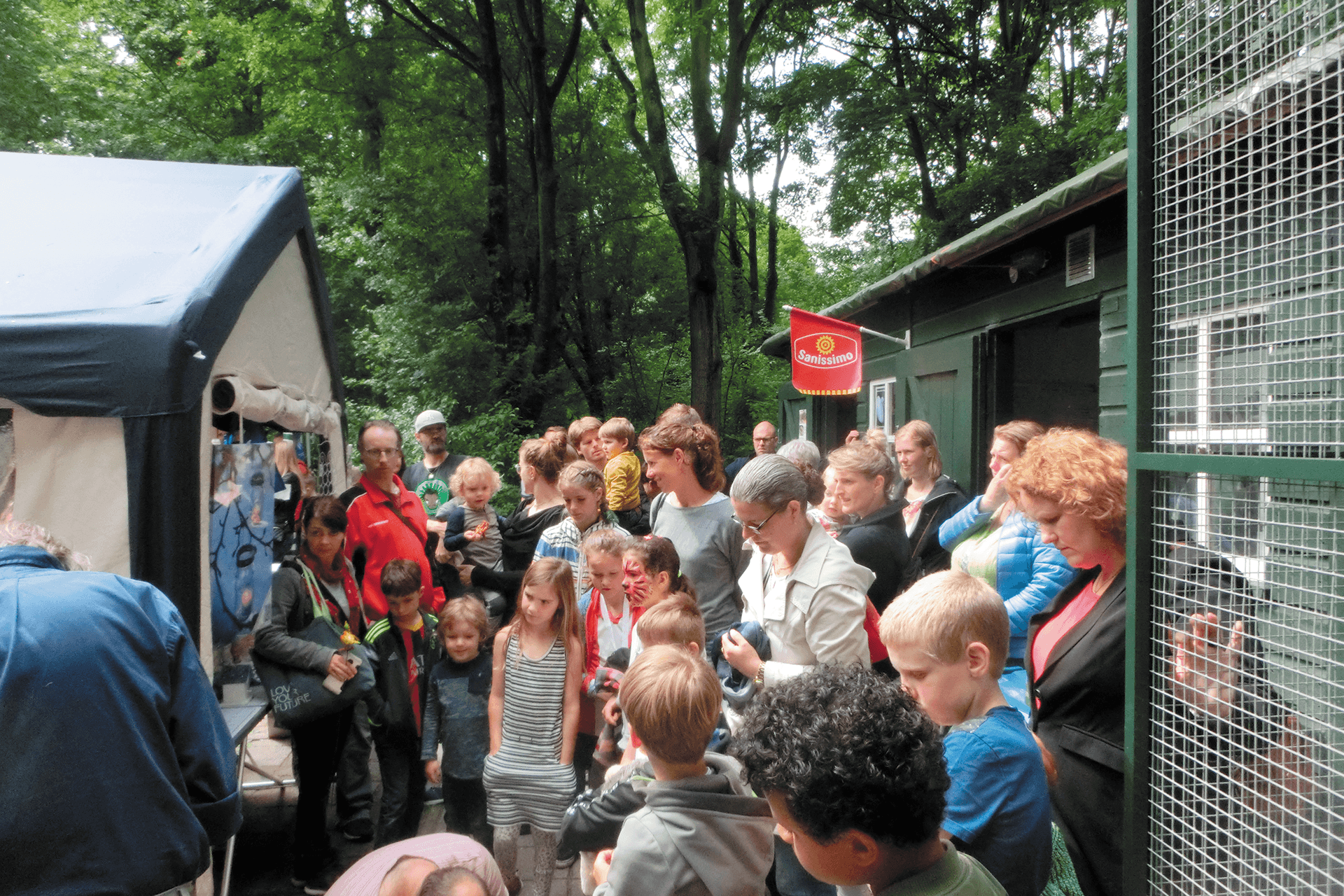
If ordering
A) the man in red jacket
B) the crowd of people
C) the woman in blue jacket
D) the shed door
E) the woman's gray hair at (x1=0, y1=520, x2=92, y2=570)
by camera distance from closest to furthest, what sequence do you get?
the crowd of people, the woman's gray hair at (x1=0, y1=520, x2=92, y2=570), the woman in blue jacket, the man in red jacket, the shed door

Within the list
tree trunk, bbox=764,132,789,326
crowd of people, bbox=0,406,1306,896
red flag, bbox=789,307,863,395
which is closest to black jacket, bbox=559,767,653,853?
crowd of people, bbox=0,406,1306,896

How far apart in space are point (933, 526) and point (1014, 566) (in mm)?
1358

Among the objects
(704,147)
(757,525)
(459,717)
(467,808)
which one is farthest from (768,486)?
(704,147)

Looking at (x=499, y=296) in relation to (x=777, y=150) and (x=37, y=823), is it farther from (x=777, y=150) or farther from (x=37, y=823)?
(x=37, y=823)

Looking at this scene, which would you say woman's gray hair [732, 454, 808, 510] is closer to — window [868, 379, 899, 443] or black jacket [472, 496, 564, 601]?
black jacket [472, 496, 564, 601]

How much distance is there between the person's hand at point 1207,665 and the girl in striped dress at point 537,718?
95.9 inches

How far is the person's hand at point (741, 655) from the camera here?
9.11 feet

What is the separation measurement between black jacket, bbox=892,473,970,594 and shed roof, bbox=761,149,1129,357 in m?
1.72

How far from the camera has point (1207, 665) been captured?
5.50ft

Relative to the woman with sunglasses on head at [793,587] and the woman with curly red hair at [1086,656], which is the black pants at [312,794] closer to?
the woman with sunglasses on head at [793,587]

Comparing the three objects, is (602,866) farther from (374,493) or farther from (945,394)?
(945,394)

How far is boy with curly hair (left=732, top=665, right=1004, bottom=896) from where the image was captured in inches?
55.2

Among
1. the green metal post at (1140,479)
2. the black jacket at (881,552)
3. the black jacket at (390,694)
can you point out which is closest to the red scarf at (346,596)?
the black jacket at (390,694)

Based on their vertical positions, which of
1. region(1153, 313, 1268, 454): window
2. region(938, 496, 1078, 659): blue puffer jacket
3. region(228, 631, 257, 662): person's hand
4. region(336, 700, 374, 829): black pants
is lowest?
region(336, 700, 374, 829): black pants
